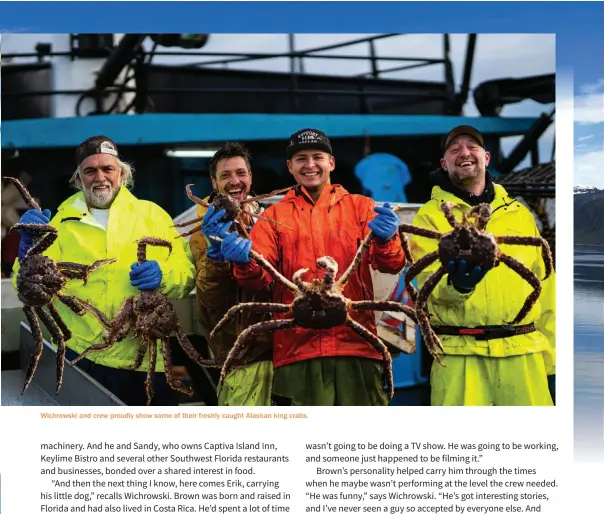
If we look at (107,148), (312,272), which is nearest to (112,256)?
(107,148)

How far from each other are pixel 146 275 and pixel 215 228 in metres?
0.44

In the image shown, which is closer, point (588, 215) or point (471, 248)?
point (471, 248)

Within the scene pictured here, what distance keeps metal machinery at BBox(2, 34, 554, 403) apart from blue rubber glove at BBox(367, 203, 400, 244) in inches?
19.7

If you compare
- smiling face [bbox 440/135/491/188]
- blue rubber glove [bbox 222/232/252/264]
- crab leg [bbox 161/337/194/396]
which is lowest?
crab leg [bbox 161/337/194/396]

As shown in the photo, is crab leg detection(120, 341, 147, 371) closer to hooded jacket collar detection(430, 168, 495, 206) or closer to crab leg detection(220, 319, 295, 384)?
crab leg detection(220, 319, 295, 384)

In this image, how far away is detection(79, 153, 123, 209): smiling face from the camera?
3.33m

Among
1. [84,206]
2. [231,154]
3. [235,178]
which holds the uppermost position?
[231,154]

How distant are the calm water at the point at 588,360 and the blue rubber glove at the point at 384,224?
98cm

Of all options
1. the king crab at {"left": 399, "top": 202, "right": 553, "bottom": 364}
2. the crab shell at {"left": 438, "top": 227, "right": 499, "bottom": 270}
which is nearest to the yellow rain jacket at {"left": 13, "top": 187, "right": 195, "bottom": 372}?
the king crab at {"left": 399, "top": 202, "right": 553, "bottom": 364}

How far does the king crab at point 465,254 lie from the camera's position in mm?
3023

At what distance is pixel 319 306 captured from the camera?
3.07m
